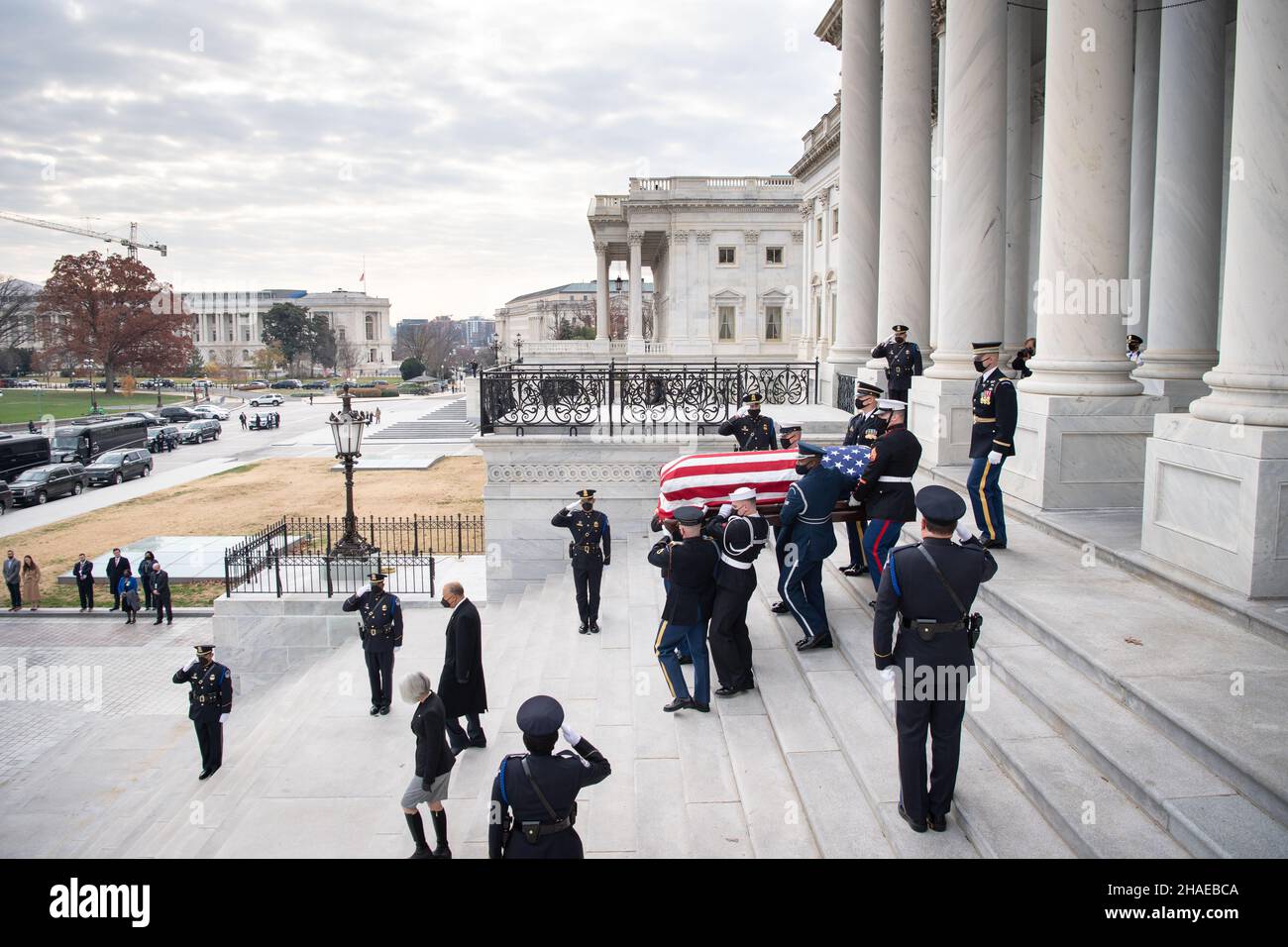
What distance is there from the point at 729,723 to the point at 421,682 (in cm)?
245

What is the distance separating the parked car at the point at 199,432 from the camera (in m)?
55.0

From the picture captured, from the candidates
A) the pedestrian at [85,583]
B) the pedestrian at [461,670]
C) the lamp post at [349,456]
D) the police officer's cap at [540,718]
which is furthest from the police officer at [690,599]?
the pedestrian at [85,583]

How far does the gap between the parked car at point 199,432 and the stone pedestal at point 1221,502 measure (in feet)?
188

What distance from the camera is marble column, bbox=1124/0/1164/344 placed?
14.4 metres

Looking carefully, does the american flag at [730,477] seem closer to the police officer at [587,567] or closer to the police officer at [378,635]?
the police officer at [587,567]

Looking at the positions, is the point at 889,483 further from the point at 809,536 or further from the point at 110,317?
the point at 110,317

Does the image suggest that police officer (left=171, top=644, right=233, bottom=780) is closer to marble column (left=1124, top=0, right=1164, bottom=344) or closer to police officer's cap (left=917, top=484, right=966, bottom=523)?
police officer's cap (left=917, top=484, right=966, bottom=523)

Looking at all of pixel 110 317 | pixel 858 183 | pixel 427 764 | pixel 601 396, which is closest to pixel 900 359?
pixel 601 396

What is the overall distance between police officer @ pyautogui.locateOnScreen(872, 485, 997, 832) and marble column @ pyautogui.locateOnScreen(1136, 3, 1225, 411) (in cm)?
968

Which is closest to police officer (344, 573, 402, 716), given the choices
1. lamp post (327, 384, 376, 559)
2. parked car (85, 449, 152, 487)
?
lamp post (327, 384, 376, 559)

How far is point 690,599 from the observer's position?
23.7ft

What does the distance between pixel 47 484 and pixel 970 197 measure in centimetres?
3621
